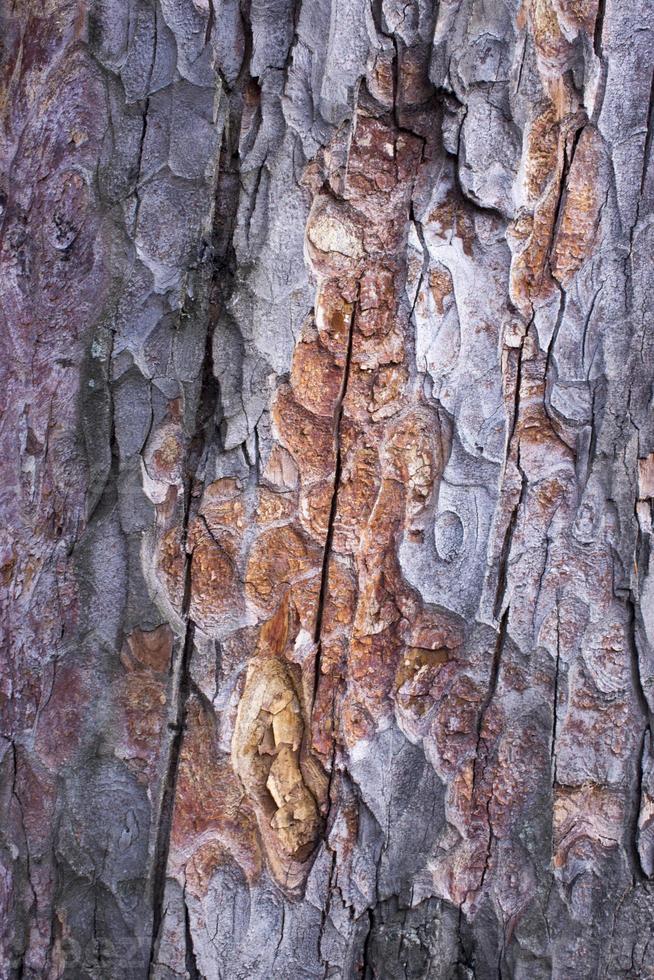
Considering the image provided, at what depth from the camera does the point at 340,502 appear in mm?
916

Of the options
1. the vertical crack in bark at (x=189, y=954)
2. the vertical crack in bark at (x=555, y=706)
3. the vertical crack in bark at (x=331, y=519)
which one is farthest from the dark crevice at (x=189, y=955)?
the vertical crack in bark at (x=555, y=706)

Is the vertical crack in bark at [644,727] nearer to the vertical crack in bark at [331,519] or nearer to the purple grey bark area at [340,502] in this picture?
the purple grey bark area at [340,502]

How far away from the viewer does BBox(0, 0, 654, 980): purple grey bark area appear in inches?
35.8

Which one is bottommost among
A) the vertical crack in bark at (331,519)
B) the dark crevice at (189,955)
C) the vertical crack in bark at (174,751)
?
the dark crevice at (189,955)

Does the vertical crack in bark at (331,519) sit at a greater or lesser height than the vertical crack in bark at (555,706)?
greater

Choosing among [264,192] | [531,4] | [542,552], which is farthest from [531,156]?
[542,552]

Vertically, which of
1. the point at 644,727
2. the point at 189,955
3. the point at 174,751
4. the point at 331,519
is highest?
the point at 331,519

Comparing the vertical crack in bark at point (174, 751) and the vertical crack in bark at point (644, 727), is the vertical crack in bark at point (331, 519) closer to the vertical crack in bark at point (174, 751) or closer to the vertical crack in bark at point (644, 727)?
the vertical crack in bark at point (174, 751)

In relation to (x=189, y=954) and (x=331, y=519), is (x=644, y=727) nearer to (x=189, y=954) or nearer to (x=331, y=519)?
(x=331, y=519)

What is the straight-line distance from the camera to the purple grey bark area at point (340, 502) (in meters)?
0.91

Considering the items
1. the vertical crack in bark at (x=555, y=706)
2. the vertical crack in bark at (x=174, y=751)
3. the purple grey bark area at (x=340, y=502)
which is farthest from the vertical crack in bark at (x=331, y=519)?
the vertical crack in bark at (x=555, y=706)

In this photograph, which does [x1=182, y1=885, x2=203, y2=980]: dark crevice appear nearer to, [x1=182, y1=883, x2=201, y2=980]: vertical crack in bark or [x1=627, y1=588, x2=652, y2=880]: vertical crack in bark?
[x1=182, y1=883, x2=201, y2=980]: vertical crack in bark

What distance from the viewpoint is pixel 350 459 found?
915 millimetres

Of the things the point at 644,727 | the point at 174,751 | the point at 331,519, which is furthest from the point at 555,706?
the point at 174,751
